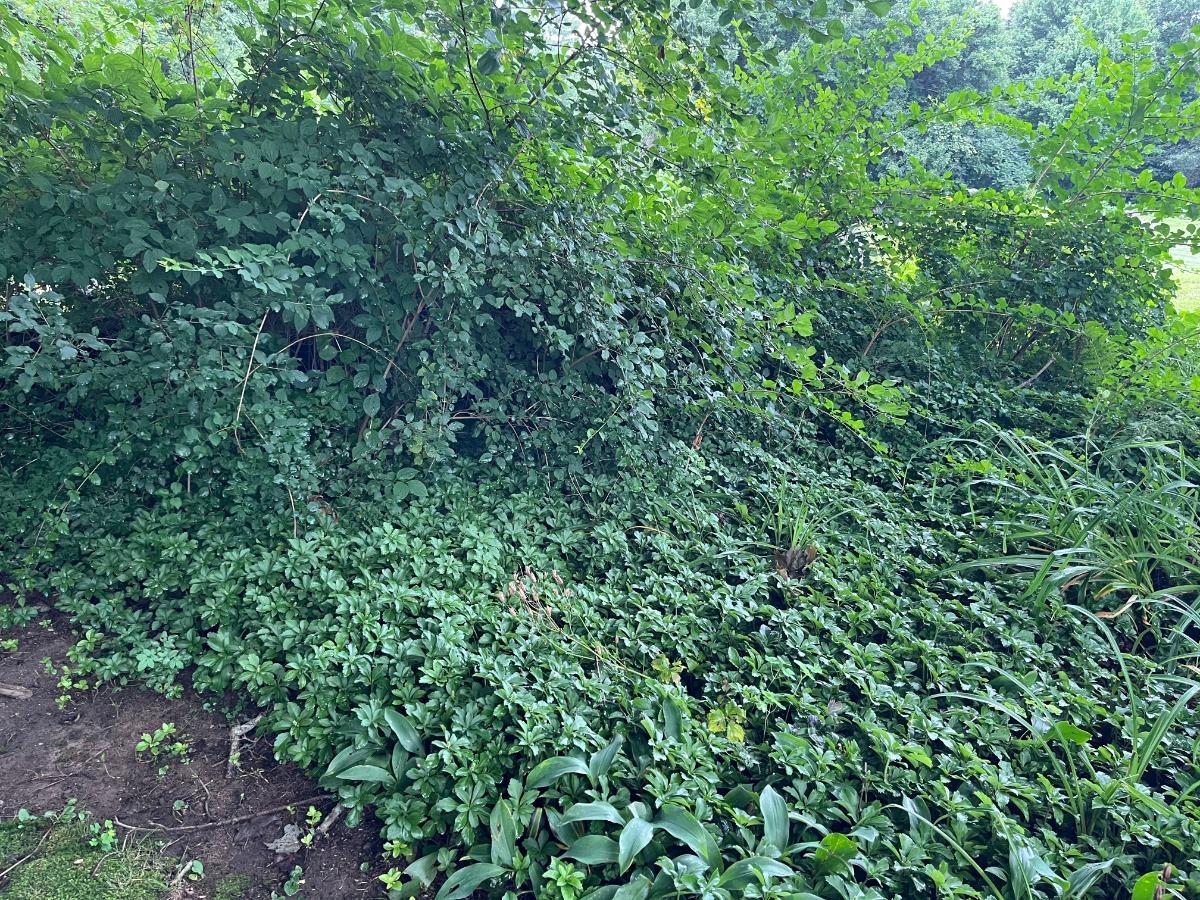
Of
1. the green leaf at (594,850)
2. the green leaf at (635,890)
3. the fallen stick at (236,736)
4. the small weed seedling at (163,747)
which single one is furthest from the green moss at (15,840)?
the green leaf at (635,890)

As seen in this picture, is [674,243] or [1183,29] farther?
[1183,29]

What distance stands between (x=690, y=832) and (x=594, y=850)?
252 mm

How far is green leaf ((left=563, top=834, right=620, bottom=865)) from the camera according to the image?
1693 millimetres

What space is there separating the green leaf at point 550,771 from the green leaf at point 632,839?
0.20 m

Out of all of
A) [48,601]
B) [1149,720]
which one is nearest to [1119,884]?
[1149,720]

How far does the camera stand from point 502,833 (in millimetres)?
1770

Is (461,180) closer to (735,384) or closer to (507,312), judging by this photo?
(507,312)

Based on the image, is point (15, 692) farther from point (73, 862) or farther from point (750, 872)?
point (750, 872)

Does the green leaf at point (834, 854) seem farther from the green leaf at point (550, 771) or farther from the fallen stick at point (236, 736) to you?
the fallen stick at point (236, 736)

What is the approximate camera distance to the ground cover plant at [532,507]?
1885 mm

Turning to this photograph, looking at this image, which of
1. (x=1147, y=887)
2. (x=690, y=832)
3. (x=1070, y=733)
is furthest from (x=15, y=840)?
(x=1070, y=733)

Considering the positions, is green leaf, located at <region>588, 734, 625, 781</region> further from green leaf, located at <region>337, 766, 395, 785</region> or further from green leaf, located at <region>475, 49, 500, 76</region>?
green leaf, located at <region>475, 49, 500, 76</region>

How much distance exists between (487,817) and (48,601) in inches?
78.8

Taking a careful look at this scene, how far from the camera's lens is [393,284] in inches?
108
